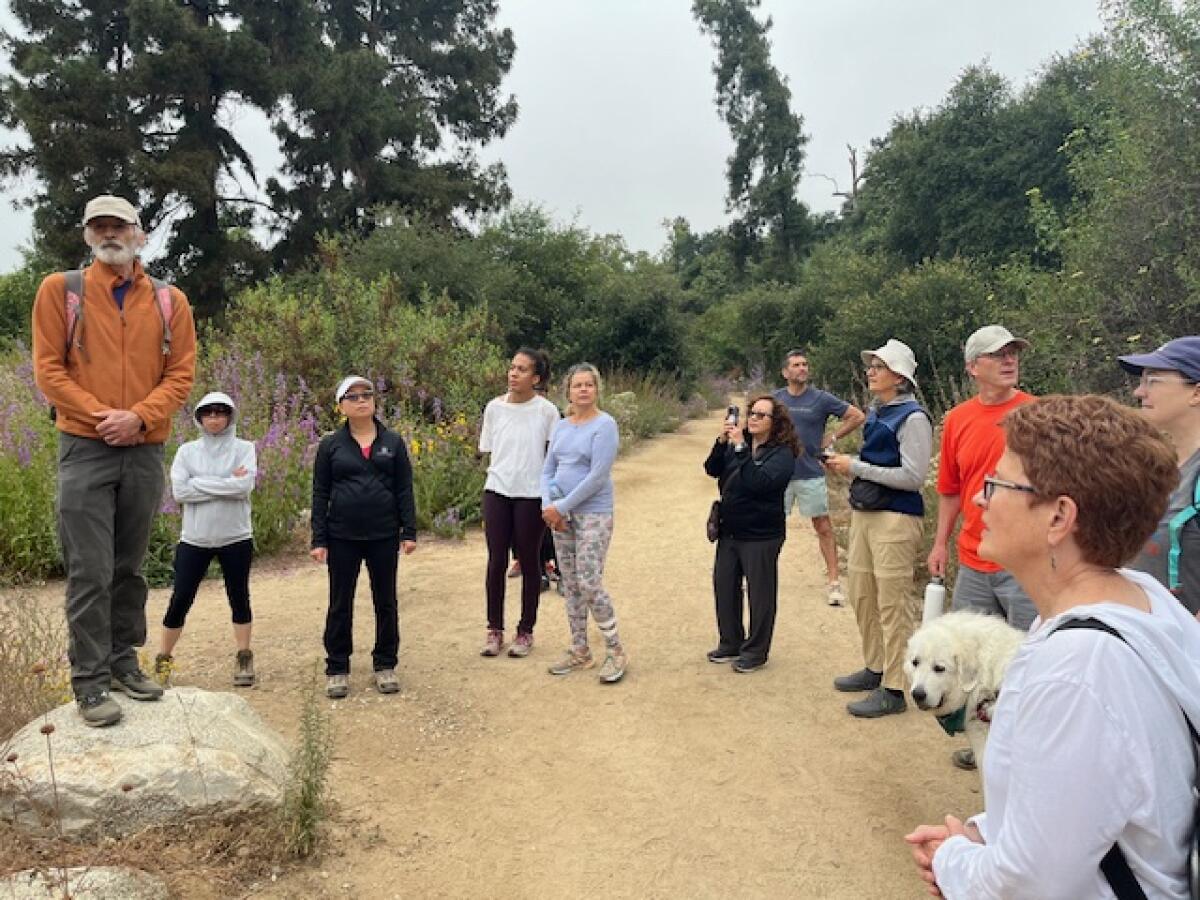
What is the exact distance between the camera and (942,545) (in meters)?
4.14

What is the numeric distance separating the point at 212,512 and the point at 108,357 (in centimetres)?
141

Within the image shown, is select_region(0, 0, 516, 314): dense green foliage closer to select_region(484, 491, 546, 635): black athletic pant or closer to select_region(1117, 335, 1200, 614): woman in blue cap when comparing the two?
select_region(484, 491, 546, 635): black athletic pant

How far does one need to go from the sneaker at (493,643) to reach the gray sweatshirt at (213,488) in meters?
1.70

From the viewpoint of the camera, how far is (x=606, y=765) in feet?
13.5

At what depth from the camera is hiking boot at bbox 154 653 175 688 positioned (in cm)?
441

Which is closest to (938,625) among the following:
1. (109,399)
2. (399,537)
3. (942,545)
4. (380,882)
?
(942,545)

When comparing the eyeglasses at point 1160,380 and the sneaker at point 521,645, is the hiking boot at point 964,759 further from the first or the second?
the sneaker at point 521,645

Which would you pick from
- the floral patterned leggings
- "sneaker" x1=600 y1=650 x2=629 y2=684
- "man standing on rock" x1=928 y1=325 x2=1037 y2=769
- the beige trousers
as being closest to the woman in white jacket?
the floral patterned leggings

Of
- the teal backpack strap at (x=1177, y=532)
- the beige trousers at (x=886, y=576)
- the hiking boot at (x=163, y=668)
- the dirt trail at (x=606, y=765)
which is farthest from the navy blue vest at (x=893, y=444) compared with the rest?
the hiking boot at (x=163, y=668)

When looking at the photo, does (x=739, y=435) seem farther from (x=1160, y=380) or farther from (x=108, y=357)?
(x=108, y=357)

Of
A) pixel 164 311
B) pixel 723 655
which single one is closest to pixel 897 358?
pixel 723 655

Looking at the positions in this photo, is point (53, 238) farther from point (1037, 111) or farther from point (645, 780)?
point (1037, 111)

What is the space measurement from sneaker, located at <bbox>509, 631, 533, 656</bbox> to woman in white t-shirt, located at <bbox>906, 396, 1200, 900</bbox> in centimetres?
419

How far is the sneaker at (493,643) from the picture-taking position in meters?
5.55
